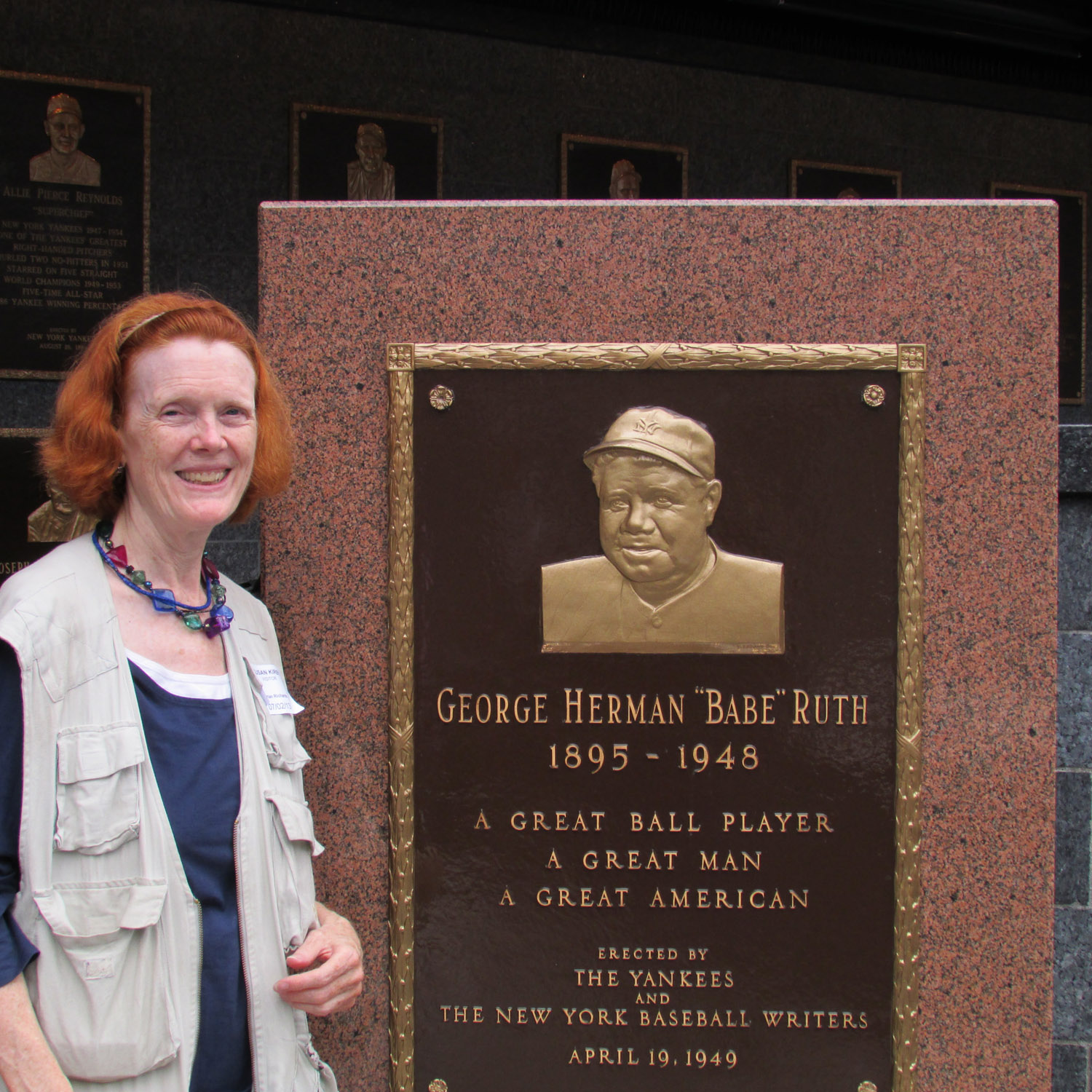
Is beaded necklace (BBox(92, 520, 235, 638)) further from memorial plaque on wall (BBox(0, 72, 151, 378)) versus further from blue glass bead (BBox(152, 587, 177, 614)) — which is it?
memorial plaque on wall (BBox(0, 72, 151, 378))

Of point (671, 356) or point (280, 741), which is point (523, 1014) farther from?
point (671, 356)

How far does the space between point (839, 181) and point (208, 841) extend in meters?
5.23

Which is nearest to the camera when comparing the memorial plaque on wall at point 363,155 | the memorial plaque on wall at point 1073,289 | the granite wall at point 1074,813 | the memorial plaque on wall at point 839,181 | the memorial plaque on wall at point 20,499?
the granite wall at point 1074,813

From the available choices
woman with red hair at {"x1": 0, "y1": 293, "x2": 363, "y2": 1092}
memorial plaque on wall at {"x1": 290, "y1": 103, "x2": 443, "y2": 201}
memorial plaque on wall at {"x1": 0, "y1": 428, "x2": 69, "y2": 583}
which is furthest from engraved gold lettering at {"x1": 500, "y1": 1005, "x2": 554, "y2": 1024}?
memorial plaque on wall at {"x1": 290, "y1": 103, "x2": 443, "y2": 201}

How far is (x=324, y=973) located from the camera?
5.66 ft

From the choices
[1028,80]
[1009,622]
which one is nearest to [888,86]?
[1028,80]

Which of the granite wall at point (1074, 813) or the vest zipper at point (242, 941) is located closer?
the vest zipper at point (242, 941)

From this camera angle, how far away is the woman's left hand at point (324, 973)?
5.52 feet

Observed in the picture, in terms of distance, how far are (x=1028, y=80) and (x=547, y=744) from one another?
562cm

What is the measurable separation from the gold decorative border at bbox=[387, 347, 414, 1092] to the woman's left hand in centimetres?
28

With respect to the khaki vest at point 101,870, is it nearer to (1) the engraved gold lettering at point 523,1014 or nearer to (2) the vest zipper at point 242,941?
(2) the vest zipper at point 242,941

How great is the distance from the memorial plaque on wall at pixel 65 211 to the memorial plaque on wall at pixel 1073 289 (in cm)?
492

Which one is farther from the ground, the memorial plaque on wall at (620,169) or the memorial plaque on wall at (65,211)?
the memorial plaque on wall at (620,169)

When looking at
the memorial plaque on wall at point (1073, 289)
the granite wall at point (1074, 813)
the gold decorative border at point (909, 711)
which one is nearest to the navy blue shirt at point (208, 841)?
the gold decorative border at point (909, 711)
